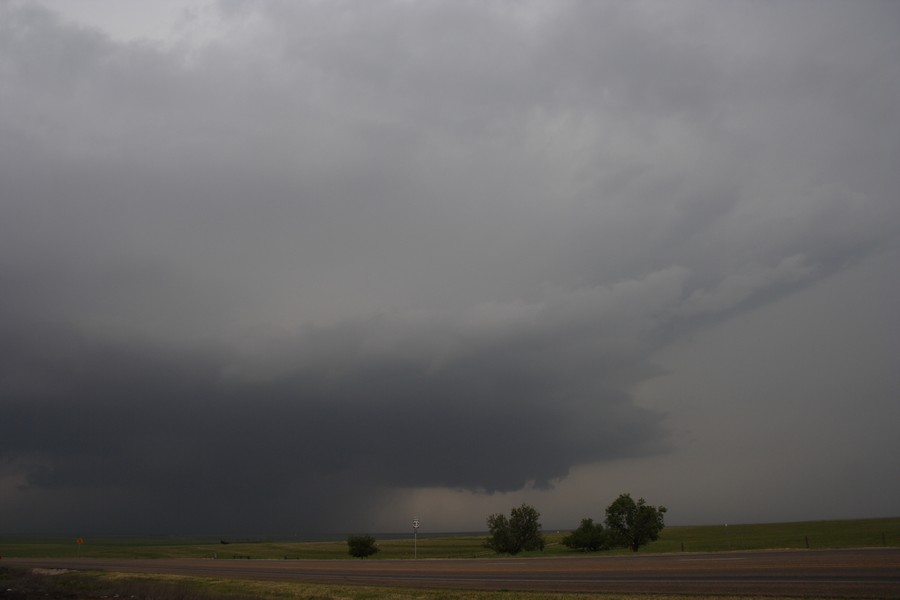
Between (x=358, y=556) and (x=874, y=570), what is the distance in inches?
2858

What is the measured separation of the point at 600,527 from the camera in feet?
259

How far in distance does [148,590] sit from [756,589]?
109 feet

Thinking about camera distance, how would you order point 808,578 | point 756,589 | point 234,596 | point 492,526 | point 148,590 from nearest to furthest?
point 756,589
point 808,578
point 234,596
point 148,590
point 492,526

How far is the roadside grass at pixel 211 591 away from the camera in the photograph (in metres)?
30.8

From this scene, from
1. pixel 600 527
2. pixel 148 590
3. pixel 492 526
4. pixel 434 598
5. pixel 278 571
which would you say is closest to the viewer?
pixel 434 598

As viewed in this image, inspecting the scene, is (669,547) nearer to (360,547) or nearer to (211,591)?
(360,547)

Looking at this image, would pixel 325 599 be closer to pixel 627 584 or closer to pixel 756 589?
pixel 627 584

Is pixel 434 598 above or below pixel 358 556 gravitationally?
above

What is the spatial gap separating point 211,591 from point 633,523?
2060 inches

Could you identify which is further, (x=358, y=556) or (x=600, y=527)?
(x=358, y=556)

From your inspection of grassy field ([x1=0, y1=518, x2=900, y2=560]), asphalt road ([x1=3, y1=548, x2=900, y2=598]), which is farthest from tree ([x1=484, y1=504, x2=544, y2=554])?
asphalt road ([x1=3, y1=548, x2=900, y2=598])

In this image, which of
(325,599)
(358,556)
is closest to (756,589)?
(325,599)

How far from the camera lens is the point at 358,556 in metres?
91.9

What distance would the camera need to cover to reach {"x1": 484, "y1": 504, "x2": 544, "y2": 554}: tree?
3342 inches
